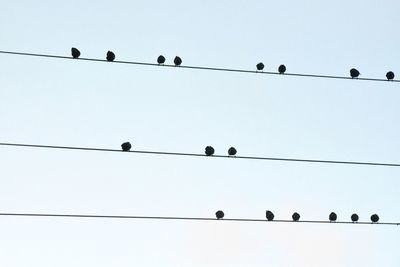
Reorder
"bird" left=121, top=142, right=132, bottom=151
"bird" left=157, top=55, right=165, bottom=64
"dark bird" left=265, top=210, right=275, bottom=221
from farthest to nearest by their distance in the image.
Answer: "dark bird" left=265, top=210, right=275, bottom=221 → "bird" left=157, top=55, right=165, bottom=64 → "bird" left=121, top=142, right=132, bottom=151

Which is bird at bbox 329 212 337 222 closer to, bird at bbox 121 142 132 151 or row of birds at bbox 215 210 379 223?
row of birds at bbox 215 210 379 223

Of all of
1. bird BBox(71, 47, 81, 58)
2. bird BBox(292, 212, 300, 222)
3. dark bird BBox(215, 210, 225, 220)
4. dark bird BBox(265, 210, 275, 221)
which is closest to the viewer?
bird BBox(71, 47, 81, 58)

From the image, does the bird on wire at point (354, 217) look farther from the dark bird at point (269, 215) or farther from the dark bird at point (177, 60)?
the dark bird at point (177, 60)

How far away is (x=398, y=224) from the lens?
13.3 meters

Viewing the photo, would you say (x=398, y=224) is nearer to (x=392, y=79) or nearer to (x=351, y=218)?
(x=351, y=218)

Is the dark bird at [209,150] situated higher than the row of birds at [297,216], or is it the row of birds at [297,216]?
the dark bird at [209,150]

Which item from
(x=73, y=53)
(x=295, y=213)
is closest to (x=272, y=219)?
(x=295, y=213)

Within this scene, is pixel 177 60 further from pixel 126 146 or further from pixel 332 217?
pixel 332 217

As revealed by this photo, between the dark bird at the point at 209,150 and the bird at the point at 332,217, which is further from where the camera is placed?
the bird at the point at 332,217

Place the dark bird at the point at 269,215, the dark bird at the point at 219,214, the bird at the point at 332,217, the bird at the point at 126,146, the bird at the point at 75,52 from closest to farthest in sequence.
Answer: the bird at the point at 126,146
the bird at the point at 75,52
the dark bird at the point at 219,214
the dark bird at the point at 269,215
the bird at the point at 332,217

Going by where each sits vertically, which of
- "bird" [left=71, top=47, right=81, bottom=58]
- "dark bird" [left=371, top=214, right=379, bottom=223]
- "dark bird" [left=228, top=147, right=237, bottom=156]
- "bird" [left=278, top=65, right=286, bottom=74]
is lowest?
"dark bird" [left=371, top=214, right=379, bottom=223]

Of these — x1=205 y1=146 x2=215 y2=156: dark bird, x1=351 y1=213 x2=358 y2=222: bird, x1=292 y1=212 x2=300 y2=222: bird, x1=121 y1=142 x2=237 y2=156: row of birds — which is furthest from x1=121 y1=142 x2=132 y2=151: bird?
x1=351 y1=213 x2=358 y2=222: bird

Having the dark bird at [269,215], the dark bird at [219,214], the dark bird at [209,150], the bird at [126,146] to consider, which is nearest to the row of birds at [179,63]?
the bird at [126,146]

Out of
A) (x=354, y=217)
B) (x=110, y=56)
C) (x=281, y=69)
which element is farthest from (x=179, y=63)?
(x=354, y=217)
